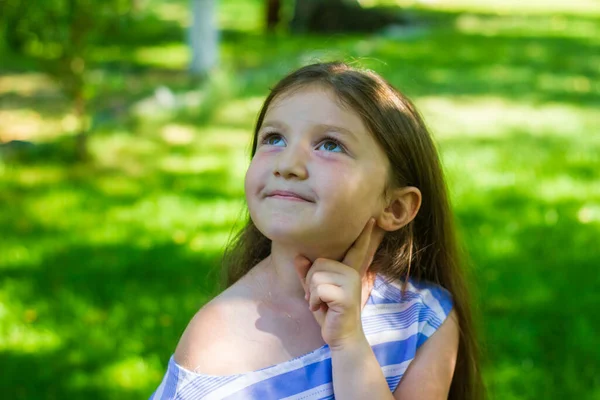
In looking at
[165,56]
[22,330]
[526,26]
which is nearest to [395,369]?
[22,330]

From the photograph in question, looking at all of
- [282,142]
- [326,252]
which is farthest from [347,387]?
[282,142]

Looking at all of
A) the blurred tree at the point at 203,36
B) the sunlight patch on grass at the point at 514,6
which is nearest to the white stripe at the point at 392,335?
the blurred tree at the point at 203,36

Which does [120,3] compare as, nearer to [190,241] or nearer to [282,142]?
[190,241]

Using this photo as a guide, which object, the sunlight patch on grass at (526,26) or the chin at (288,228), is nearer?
the chin at (288,228)

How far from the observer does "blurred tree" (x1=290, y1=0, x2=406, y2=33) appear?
15.7 meters

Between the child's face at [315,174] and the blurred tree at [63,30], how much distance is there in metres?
4.31

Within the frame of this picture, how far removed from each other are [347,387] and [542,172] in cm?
454

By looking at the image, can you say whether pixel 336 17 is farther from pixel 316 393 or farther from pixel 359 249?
pixel 316 393

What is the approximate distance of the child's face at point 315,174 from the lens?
1569 mm

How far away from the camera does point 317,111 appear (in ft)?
5.46

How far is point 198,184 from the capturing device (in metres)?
5.41

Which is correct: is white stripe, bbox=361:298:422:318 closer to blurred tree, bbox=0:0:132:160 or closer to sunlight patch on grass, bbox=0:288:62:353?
sunlight patch on grass, bbox=0:288:62:353

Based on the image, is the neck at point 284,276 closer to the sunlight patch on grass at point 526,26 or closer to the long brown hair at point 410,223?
the long brown hair at point 410,223

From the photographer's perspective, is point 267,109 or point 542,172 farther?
point 542,172
